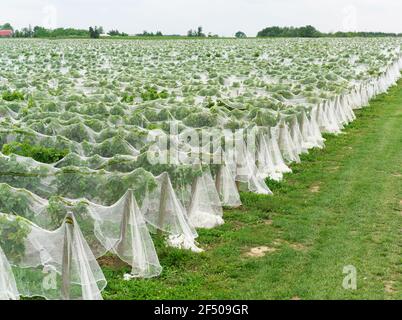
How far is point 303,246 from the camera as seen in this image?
10.7 meters

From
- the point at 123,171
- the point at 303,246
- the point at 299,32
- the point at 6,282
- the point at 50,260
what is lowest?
the point at 303,246

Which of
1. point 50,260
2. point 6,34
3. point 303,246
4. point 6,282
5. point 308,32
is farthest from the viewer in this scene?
point 6,34

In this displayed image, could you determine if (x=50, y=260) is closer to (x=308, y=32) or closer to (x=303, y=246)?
(x=303, y=246)

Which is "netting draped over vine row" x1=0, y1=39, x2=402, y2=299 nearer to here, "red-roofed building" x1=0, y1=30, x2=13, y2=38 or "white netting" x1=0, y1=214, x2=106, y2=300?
"white netting" x1=0, y1=214, x2=106, y2=300

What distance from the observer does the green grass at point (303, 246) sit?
880 centimetres

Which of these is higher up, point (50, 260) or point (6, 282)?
point (50, 260)

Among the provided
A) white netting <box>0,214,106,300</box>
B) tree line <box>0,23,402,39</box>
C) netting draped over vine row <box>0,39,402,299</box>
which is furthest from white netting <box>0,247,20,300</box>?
tree line <box>0,23,402,39</box>

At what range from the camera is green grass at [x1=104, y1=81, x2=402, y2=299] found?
8805 mm

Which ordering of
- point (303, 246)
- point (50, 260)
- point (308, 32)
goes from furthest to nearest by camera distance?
point (308, 32)
point (303, 246)
point (50, 260)

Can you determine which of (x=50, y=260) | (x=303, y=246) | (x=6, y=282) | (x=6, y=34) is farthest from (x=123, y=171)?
(x=6, y=34)

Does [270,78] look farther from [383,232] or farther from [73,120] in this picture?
[383,232]

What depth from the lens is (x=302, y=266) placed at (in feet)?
31.8
